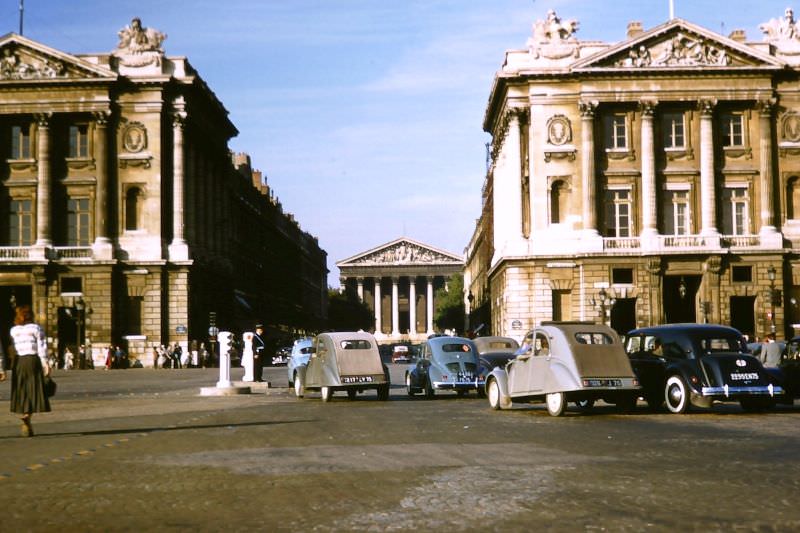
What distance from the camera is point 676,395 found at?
24.4m

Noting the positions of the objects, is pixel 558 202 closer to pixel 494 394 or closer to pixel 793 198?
pixel 793 198

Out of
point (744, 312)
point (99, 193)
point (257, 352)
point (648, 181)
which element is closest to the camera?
point (257, 352)

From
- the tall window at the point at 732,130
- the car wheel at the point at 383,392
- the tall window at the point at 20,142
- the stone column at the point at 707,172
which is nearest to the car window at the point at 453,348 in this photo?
the car wheel at the point at 383,392

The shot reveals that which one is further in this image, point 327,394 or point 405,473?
point 327,394

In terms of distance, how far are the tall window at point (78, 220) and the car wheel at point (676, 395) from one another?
50.9 metres

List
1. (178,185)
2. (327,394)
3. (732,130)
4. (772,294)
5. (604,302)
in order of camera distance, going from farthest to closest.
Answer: (178,185) < (732,130) < (604,302) < (772,294) < (327,394)

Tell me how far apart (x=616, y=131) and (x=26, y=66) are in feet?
111

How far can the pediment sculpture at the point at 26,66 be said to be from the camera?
225 feet

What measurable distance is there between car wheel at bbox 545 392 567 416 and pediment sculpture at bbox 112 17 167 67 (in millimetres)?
50986

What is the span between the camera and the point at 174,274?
228 ft

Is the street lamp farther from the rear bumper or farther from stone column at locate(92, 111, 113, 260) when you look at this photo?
the rear bumper

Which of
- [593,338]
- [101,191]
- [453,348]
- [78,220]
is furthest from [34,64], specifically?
[593,338]

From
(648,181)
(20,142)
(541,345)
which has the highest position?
(20,142)

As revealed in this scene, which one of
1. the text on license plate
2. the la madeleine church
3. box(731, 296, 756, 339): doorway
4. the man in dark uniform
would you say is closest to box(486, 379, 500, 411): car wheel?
the text on license plate
